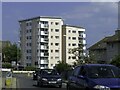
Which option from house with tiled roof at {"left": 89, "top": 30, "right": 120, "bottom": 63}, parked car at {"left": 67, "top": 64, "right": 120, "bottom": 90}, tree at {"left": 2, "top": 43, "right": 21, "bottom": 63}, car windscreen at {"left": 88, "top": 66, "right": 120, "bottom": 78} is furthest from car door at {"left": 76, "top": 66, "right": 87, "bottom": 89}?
tree at {"left": 2, "top": 43, "right": 21, "bottom": 63}

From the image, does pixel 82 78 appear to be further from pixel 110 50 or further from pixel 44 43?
pixel 44 43

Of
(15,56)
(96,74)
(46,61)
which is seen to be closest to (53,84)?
(96,74)

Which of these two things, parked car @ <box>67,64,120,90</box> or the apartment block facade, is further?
the apartment block facade

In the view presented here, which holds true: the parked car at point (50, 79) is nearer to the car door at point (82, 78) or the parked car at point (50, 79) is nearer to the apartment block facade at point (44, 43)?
the car door at point (82, 78)

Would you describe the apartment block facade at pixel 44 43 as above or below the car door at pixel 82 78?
above

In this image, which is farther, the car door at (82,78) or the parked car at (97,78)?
the car door at (82,78)

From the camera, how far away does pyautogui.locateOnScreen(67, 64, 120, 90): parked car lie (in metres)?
14.4

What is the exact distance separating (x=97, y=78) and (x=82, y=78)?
0.85m

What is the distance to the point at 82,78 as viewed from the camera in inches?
621

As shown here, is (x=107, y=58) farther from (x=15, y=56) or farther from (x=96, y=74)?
Answer: (x=96, y=74)

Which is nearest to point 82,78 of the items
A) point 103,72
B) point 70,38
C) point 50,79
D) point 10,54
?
point 103,72

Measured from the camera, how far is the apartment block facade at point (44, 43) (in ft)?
420

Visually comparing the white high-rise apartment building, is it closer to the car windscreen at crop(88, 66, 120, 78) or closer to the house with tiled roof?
the house with tiled roof

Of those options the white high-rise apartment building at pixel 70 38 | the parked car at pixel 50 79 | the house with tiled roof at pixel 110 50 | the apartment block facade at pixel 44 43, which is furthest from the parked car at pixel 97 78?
the white high-rise apartment building at pixel 70 38
